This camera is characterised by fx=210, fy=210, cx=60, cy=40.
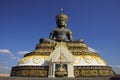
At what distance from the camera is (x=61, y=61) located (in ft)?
76.2

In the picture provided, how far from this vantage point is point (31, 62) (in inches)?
978

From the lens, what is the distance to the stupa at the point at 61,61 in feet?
76.6

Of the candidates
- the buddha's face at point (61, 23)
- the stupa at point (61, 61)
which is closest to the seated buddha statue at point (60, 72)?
the stupa at point (61, 61)

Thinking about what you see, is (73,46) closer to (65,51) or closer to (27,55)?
(65,51)

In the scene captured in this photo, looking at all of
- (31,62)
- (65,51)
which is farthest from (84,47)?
(31,62)

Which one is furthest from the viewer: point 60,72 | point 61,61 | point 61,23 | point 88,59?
point 61,23

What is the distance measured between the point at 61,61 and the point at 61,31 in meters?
7.11

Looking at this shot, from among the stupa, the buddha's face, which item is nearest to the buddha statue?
the buddha's face

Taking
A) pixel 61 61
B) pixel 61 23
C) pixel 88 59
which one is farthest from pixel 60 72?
pixel 61 23

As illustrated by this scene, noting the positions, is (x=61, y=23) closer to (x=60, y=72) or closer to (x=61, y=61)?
(x=61, y=61)

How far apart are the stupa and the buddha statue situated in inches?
79.6

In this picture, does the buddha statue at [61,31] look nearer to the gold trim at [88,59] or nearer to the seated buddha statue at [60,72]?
the gold trim at [88,59]

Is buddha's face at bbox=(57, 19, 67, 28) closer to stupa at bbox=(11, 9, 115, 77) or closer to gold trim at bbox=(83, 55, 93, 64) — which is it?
stupa at bbox=(11, 9, 115, 77)

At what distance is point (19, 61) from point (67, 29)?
8.31 m
